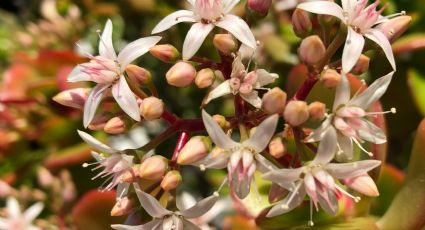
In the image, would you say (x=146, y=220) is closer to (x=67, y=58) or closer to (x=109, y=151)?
(x=109, y=151)

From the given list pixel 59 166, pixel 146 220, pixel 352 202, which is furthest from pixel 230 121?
pixel 59 166

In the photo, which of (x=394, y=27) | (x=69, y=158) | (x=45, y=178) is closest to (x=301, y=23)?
(x=394, y=27)

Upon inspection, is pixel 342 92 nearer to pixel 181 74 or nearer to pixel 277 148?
pixel 277 148

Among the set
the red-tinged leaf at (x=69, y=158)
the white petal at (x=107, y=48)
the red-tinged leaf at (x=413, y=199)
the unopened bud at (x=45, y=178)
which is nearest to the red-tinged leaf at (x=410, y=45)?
the red-tinged leaf at (x=413, y=199)

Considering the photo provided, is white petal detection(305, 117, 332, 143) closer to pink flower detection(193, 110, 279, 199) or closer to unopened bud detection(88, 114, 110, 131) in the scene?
pink flower detection(193, 110, 279, 199)

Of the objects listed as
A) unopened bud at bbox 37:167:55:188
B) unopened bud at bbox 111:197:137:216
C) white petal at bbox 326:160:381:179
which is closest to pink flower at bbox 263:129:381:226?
white petal at bbox 326:160:381:179

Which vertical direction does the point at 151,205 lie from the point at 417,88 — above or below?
above
